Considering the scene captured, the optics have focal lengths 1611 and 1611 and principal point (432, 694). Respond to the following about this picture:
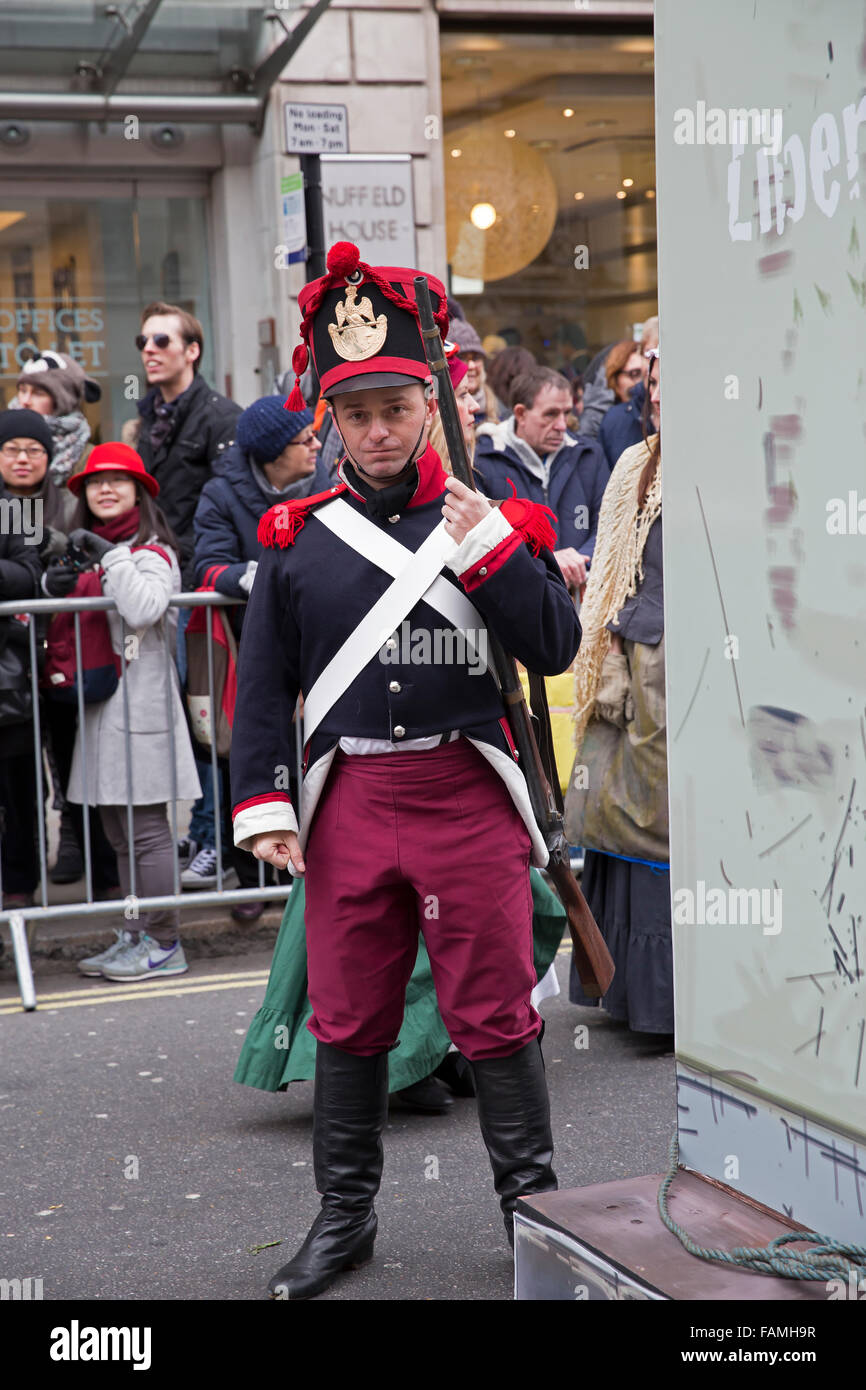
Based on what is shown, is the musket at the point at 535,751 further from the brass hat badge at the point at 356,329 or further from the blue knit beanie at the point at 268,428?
the blue knit beanie at the point at 268,428

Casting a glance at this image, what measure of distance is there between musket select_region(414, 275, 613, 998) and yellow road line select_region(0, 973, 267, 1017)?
2.33m

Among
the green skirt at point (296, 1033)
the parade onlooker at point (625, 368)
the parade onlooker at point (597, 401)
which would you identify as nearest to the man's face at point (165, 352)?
the parade onlooker at point (597, 401)

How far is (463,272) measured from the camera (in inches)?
473

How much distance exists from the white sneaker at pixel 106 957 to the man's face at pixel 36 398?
2.61m

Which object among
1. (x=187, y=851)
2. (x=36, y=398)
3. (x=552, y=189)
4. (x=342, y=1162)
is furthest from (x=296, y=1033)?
(x=552, y=189)

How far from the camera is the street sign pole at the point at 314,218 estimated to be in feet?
28.4

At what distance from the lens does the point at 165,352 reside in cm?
731

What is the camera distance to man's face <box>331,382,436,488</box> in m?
3.20

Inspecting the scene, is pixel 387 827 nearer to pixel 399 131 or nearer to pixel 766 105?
pixel 766 105

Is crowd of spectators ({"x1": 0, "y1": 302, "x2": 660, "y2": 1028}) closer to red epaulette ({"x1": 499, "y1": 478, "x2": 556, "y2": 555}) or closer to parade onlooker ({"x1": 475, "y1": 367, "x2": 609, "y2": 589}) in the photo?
parade onlooker ({"x1": 475, "y1": 367, "x2": 609, "y2": 589})

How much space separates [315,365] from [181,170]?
349 inches

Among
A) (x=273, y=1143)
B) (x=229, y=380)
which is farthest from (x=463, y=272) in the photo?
(x=273, y=1143)

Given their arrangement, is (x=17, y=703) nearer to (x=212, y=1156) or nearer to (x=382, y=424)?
(x=212, y=1156)

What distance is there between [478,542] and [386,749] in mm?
497
